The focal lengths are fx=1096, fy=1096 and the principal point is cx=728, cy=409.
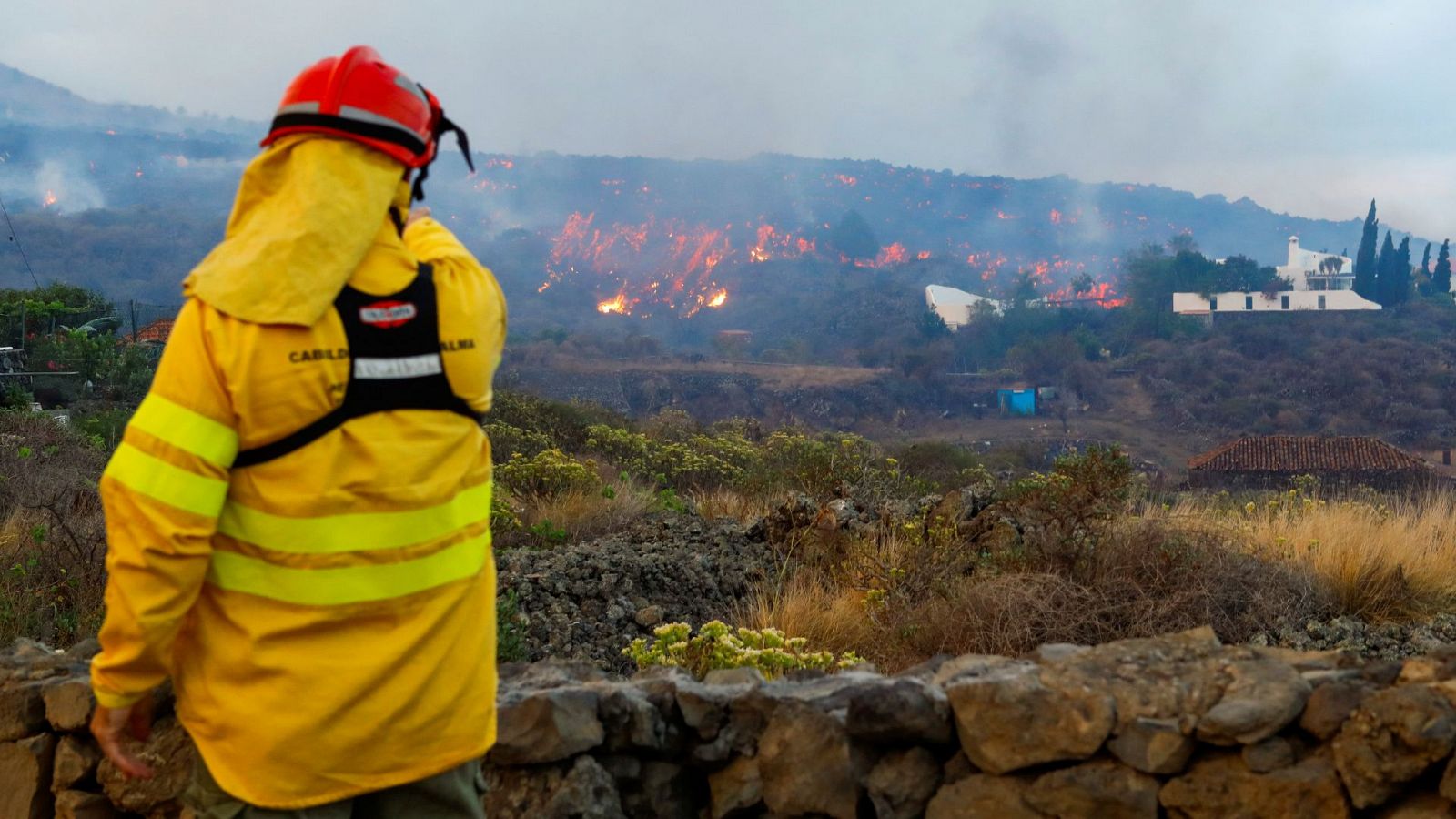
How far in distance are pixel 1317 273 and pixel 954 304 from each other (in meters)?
30.3

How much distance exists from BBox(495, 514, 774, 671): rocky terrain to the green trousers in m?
2.93

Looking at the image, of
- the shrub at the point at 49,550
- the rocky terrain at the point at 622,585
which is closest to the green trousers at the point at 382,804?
the rocky terrain at the point at 622,585

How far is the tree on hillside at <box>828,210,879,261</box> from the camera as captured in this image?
502 feet

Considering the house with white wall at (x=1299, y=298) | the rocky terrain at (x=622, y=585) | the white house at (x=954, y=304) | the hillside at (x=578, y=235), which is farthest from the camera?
the hillside at (x=578, y=235)

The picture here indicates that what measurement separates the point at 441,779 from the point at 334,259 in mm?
1007

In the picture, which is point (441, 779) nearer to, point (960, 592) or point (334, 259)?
point (334, 259)

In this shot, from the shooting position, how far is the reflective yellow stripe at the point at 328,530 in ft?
6.29

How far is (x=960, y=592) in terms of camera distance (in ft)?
17.2

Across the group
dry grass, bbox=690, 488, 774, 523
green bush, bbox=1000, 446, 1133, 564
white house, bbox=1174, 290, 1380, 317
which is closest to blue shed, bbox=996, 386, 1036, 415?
white house, bbox=1174, 290, 1380, 317

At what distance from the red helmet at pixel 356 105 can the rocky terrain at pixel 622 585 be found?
3.37m

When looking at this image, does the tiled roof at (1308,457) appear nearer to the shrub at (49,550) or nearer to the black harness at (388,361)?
the shrub at (49,550)

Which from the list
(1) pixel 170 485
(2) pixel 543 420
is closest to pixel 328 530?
(1) pixel 170 485

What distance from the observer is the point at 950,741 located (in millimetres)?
2877

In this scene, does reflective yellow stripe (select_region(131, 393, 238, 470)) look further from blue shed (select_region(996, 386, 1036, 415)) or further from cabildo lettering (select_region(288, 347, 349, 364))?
blue shed (select_region(996, 386, 1036, 415))
